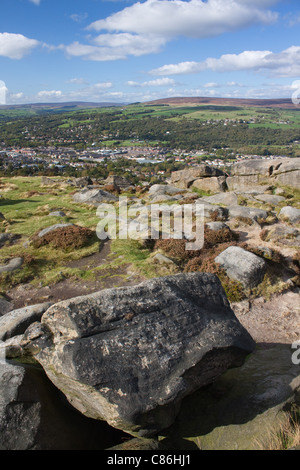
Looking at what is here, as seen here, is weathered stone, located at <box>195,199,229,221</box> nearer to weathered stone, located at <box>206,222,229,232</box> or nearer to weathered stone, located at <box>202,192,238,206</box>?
weathered stone, located at <box>206,222,229,232</box>

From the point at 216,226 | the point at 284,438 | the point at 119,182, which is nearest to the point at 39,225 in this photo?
the point at 216,226

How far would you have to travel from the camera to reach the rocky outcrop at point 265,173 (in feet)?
91.1

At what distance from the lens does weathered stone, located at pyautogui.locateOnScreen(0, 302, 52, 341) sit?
8797mm

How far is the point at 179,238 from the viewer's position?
17906 mm

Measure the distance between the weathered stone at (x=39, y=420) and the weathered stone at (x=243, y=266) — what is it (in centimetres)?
899

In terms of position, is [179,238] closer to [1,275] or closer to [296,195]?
[1,275]

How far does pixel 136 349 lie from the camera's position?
6.05 meters

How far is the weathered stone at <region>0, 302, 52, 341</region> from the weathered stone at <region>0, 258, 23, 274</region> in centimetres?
567

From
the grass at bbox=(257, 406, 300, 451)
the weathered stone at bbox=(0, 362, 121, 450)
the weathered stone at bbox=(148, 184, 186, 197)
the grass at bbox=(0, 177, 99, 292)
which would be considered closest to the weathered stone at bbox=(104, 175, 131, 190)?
the grass at bbox=(0, 177, 99, 292)

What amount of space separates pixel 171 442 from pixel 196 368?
64.5 inches

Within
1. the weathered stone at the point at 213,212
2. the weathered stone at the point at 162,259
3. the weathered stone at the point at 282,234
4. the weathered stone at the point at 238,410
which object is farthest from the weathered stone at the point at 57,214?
the weathered stone at the point at 238,410

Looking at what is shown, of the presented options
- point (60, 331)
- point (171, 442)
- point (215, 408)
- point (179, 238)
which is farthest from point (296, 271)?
point (60, 331)

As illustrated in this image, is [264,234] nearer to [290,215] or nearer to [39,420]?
[290,215]

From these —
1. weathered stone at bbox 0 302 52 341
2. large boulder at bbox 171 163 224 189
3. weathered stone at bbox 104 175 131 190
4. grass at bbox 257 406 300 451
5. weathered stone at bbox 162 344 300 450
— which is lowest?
weathered stone at bbox 162 344 300 450
